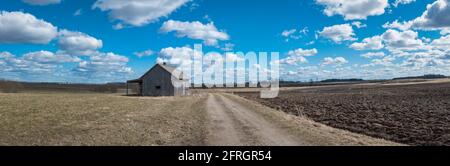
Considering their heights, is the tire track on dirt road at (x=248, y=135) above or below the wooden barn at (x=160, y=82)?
below

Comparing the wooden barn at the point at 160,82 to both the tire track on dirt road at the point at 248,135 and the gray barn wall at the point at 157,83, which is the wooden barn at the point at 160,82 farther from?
the tire track on dirt road at the point at 248,135

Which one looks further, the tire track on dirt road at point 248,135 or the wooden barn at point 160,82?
the wooden barn at point 160,82

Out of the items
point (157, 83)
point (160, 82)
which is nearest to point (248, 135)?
point (160, 82)

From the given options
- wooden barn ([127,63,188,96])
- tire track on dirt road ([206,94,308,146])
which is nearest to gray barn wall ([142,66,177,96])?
wooden barn ([127,63,188,96])

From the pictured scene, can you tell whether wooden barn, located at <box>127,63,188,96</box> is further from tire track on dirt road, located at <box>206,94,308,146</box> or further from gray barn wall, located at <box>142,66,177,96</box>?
tire track on dirt road, located at <box>206,94,308,146</box>

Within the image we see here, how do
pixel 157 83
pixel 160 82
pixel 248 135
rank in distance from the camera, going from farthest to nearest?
1. pixel 157 83
2. pixel 160 82
3. pixel 248 135

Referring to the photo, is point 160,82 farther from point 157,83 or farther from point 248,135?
point 248,135

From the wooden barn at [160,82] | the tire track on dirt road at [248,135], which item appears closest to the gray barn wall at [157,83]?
the wooden barn at [160,82]
